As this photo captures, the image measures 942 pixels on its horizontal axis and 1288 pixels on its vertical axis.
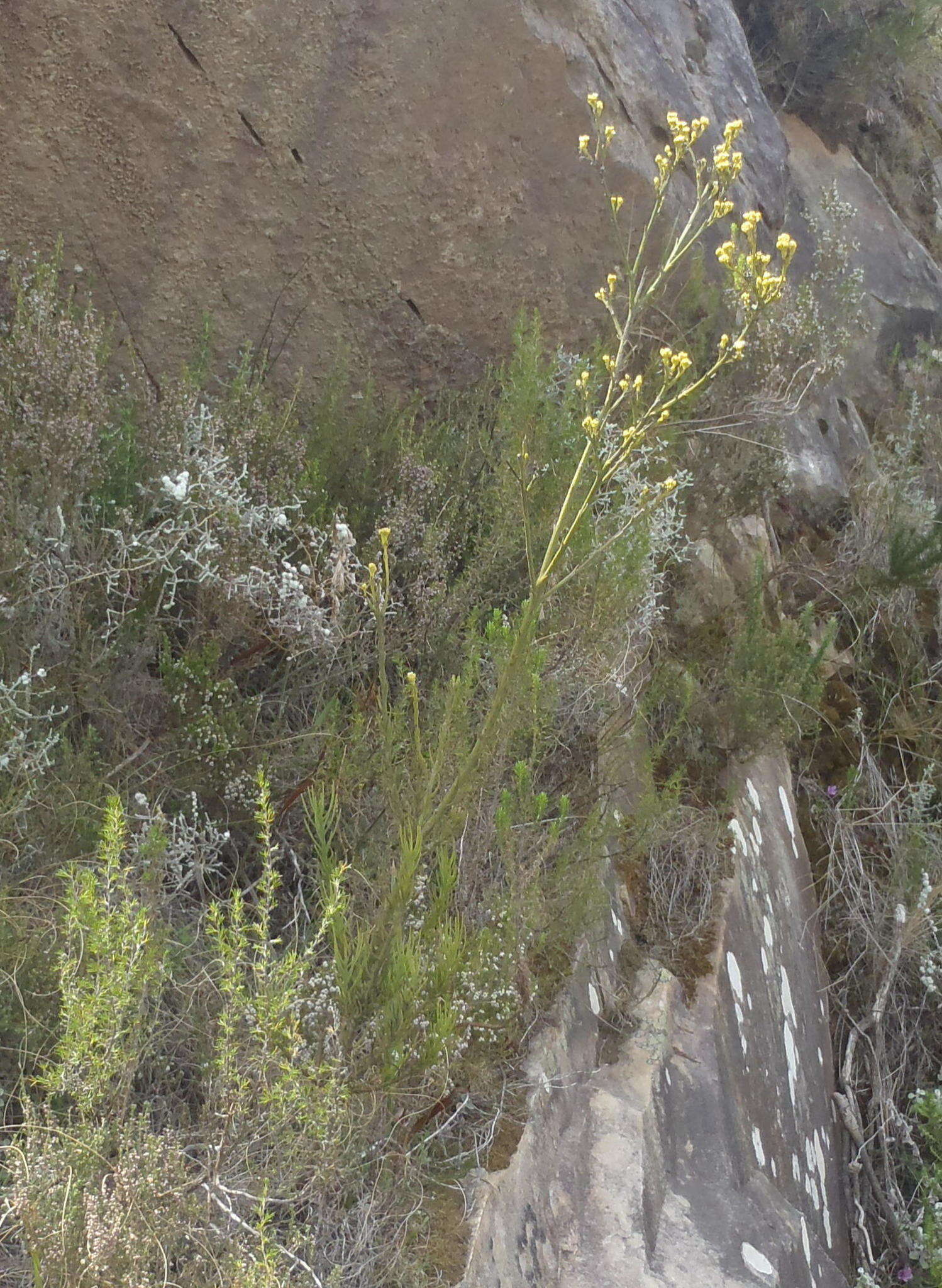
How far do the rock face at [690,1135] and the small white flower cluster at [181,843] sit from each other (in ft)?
2.50

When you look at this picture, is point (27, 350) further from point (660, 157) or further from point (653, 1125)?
point (653, 1125)

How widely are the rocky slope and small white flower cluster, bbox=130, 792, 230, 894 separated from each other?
2.70 ft

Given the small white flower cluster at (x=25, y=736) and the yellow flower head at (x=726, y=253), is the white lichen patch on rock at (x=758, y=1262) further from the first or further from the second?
the yellow flower head at (x=726, y=253)

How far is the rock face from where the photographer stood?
1957 millimetres

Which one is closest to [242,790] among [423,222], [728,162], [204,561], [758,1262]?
[204,561]

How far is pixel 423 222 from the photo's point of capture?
349 cm

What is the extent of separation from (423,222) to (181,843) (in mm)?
2254

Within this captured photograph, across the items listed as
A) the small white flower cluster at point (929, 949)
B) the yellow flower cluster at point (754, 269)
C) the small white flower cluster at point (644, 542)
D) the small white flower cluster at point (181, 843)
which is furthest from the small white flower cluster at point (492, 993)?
the small white flower cluster at point (929, 949)

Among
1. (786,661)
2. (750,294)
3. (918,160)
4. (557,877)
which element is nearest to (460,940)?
(557,877)

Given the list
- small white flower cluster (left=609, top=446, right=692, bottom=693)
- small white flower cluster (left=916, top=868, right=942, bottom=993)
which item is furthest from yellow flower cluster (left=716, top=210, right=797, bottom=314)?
small white flower cluster (left=916, top=868, right=942, bottom=993)

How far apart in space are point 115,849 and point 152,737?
0.87m

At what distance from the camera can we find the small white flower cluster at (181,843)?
2016mm

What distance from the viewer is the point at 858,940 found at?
3.84 metres

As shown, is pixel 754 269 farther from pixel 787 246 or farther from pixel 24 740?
pixel 24 740
